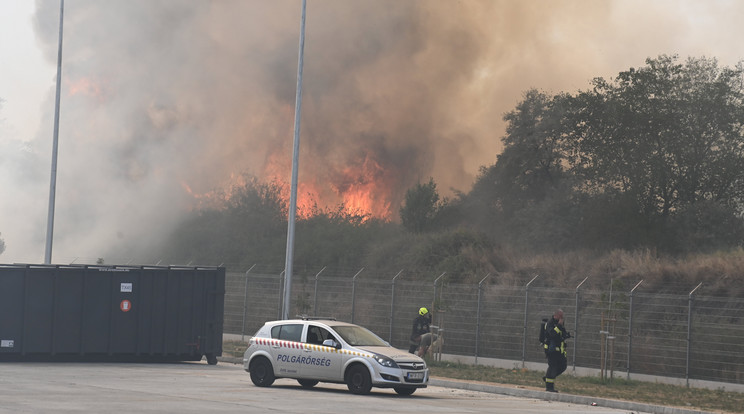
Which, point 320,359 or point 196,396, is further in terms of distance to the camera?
point 320,359

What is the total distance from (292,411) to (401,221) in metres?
40.5

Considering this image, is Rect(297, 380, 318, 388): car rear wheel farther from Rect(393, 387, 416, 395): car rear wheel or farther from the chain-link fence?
the chain-link fence

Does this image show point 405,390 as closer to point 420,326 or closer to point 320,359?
point 320,359

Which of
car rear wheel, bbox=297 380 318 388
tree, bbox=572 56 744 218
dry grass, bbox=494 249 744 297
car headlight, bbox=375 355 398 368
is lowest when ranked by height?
car rear wheel, bbox=297 380 318 388

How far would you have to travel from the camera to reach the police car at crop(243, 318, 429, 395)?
1992 cm

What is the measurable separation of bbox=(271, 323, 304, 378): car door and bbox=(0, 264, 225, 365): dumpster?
6798 mm

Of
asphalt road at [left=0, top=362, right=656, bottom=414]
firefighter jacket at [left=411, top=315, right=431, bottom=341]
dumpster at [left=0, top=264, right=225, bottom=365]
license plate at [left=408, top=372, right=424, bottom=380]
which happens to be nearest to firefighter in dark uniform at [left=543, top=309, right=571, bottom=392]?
asphalt road at [left=0, top=362, right=656, bottom=414]

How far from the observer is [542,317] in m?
31.7

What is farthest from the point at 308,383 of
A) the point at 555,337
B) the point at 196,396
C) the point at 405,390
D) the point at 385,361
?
the point at 555,337

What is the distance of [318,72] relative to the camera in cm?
6066

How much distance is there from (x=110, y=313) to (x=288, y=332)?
7.49 meters

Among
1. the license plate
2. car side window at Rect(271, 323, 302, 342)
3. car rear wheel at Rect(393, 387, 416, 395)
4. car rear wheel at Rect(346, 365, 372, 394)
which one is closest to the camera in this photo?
car rear wheel at Rect(346, 365, 372, 394)

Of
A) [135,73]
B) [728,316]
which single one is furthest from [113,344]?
[135,73]

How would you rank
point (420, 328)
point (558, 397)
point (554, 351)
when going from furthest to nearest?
point (420, 328), point (554, 351), point (558, 397)
